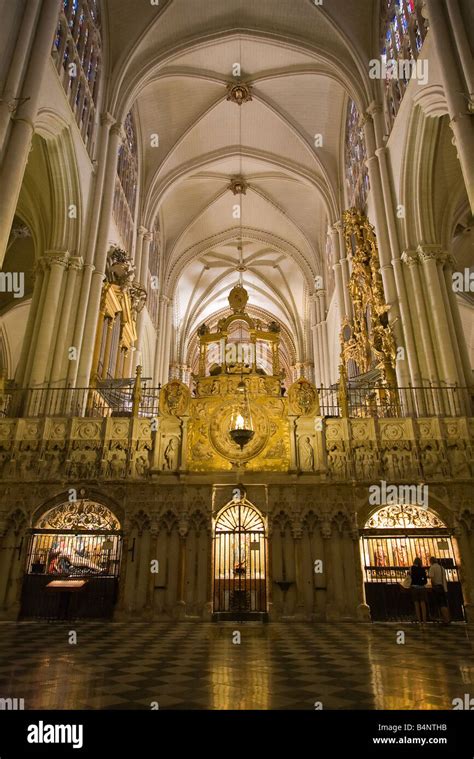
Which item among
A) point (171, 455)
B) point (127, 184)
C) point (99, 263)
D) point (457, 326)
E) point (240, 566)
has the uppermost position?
point (127, 184)

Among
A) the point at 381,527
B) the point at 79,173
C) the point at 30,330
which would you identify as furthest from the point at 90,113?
the point at 381,527

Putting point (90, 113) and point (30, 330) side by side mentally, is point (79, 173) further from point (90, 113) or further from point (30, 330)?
Answer: point (30, 330)

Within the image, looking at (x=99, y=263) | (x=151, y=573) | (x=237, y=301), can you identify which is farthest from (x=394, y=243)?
(x=151, y=573)

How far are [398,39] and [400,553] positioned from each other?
15489 millimetres

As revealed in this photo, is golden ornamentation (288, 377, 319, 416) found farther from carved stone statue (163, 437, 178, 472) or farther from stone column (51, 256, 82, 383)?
stone column (51, 256, 82, 383)

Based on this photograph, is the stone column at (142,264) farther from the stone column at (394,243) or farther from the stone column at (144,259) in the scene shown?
the stone column at (394,243)

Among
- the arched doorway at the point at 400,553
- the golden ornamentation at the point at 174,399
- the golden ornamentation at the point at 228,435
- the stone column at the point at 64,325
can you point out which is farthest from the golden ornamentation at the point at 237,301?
the arched doorway at the point at 400,553

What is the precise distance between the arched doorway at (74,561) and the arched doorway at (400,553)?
517 cm

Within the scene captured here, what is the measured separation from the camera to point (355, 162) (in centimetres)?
2059

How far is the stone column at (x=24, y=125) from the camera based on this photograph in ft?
31.6

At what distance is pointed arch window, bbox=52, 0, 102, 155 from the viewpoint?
1396 cm

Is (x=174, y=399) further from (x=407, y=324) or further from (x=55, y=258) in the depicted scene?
(x=407, y=324)

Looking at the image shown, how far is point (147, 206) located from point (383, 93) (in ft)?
36.7

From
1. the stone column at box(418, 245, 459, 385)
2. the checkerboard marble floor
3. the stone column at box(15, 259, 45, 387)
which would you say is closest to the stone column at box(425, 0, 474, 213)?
the stone column at box(418, 245, 459, 385)
